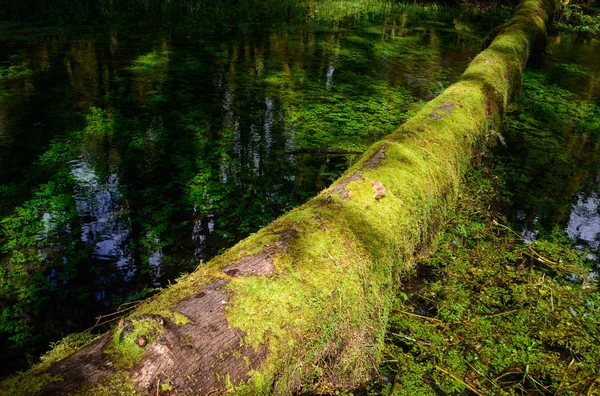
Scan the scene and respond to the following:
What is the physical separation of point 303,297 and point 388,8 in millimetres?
11662

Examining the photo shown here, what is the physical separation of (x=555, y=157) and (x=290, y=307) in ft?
11.9

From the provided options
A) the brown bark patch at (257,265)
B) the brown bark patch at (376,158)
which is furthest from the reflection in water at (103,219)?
the brown bark patch at (376,158)

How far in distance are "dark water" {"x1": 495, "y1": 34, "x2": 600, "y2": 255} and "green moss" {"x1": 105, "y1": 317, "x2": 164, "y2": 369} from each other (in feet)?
8.31

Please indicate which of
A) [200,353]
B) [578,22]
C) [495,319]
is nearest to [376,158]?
[495,319]

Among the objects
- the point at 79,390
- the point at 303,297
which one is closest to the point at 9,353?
the point at 79,390

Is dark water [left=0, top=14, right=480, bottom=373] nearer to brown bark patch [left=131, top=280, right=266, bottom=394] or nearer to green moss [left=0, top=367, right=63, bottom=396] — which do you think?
green moss [left=0, top=367, right=63, bottom=396]

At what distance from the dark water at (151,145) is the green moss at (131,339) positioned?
1.15 meters

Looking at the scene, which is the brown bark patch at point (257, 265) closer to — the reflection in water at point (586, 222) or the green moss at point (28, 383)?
the green moss at point (28, 383)

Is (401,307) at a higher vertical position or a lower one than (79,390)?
lower

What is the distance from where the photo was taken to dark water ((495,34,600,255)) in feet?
9.32

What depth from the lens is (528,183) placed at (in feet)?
10.8

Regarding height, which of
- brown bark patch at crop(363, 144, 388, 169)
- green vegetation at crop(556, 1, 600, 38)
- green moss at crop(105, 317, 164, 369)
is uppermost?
green vegetation at crop(556, 1, 600, 38)

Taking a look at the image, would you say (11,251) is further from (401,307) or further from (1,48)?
(1,48)

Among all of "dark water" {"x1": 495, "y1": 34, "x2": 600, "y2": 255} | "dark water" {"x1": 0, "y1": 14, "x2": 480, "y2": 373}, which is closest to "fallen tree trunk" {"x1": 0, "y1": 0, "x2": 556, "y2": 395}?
"dark water" {"x1": 0, "y1": 14, "x2": 480, "y2": 373}
